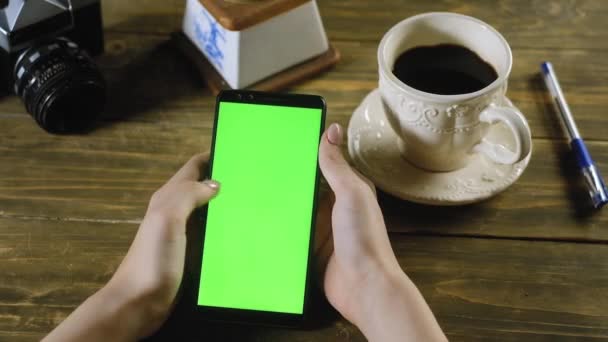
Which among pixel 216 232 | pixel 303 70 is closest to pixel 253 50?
pixel 303 70

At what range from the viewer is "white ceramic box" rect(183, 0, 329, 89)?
64 cm

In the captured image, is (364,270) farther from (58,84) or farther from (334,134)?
(58,84)

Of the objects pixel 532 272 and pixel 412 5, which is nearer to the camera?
pixel 532 272

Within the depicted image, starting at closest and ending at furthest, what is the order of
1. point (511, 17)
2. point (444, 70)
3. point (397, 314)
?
point (397, 314) → point (444, 70) → point (511, 17)

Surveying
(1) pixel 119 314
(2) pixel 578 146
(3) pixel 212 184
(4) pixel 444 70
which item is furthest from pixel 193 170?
(2) pixel 578 146

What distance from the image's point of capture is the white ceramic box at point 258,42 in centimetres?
64

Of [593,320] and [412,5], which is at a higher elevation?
[412,5]

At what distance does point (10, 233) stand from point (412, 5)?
490 millimetres

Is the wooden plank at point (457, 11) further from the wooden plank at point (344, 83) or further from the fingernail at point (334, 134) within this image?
the fingernail at point (334, 134)

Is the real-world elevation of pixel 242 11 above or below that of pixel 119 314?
above

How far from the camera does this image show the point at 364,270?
0.52m

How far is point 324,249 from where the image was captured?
Answer: 0.56m

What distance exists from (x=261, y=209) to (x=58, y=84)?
230 mm

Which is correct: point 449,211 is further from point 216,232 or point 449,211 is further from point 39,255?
point 39,255
